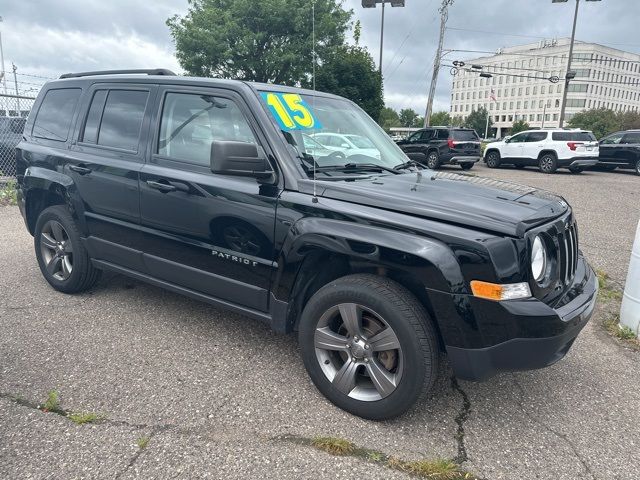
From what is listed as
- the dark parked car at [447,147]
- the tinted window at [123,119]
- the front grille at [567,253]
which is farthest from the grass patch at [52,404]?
the dark parked car at [447,147]

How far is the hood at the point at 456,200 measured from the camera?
94.0 inches

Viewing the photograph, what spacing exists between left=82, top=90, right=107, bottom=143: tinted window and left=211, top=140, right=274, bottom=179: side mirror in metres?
1.68

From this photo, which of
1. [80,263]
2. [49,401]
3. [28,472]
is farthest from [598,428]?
[80,263]

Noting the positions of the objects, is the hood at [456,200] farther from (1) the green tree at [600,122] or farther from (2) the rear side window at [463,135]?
(1) the green tree at [600,122]

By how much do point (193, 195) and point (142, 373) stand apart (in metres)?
1.22

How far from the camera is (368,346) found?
8.55ft

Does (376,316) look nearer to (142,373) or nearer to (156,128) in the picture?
(142,373)

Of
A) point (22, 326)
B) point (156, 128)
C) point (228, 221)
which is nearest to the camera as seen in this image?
point (228, 221)

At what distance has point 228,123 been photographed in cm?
313

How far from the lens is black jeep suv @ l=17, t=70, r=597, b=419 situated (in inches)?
91.8

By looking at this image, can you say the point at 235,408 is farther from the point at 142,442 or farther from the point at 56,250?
the point at 56,250

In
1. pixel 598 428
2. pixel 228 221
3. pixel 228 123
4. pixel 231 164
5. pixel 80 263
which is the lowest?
pixel 598 428

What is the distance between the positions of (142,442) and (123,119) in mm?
2441

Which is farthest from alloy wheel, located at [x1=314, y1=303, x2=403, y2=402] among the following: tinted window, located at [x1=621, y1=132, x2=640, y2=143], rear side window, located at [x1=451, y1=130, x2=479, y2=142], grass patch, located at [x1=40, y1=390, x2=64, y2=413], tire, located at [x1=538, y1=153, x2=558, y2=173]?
tinted window, located at [x1=621, y1=132, x2=640, y2=143]
